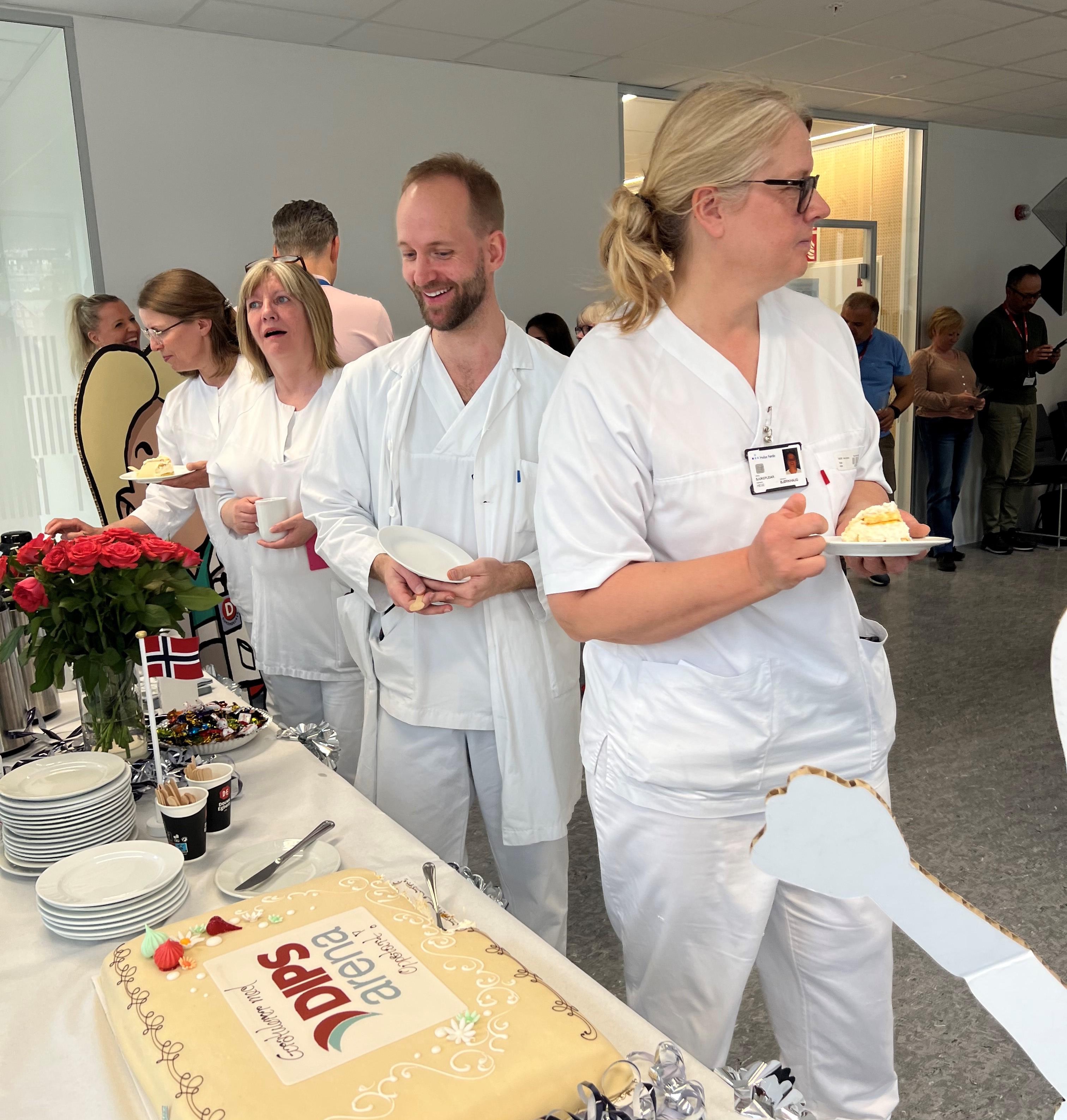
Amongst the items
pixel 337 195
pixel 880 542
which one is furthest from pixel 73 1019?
pixel 337 195

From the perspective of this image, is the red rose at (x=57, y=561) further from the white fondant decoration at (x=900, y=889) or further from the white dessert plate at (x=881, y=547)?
the white fondant decoration at (x=900, y=889)

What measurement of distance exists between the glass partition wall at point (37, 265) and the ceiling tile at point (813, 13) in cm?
298

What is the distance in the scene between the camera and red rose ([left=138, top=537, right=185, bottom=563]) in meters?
1.65

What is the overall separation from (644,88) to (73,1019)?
5989 millimetres

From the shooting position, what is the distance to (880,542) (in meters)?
1.22

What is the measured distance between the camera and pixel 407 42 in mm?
4859

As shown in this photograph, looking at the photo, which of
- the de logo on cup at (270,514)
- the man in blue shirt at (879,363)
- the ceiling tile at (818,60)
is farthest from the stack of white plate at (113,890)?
the man in blue shirt at (879,363)

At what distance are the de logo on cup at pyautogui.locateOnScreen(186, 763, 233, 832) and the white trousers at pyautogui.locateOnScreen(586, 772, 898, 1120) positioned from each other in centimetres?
55

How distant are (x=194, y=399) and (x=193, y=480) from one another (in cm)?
36

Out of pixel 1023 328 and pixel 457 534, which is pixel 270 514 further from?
pixel 1023 328

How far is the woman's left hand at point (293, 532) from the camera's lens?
230cm

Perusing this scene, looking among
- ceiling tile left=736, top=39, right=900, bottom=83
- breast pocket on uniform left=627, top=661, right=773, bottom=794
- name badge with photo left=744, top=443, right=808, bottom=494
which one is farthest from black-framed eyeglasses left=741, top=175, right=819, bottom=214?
ceiling tile left=736, top=39, right=900, bottom=83

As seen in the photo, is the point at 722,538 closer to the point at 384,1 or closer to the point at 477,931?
the point at 477,931

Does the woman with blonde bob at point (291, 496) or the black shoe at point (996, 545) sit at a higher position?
the woman with blonde bob at point (291, 496)
